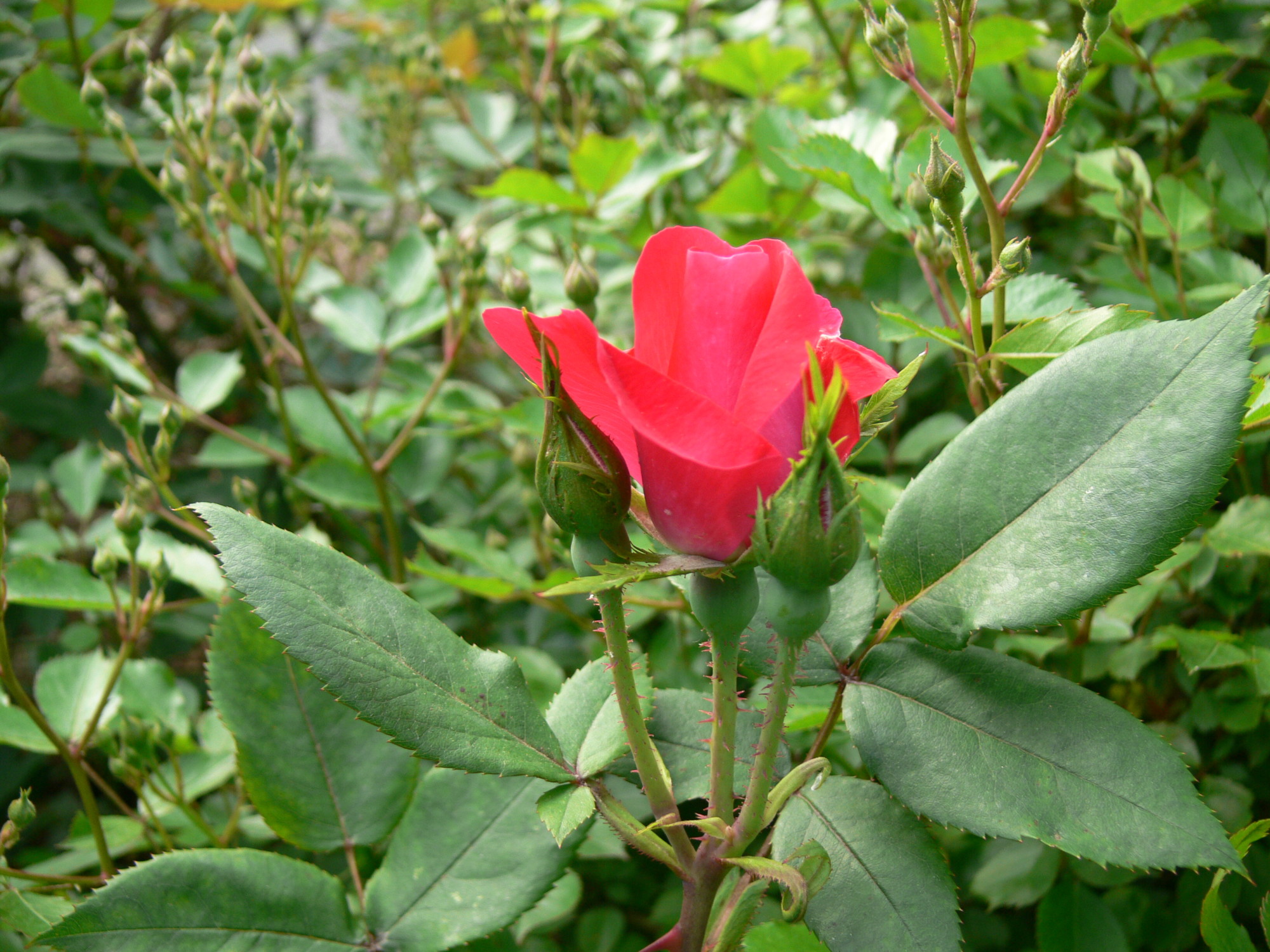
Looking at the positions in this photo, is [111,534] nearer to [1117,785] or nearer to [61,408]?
[61,408]

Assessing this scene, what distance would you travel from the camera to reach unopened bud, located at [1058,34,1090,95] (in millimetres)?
469

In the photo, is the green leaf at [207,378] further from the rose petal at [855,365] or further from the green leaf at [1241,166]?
the green leaf at [1241,166]

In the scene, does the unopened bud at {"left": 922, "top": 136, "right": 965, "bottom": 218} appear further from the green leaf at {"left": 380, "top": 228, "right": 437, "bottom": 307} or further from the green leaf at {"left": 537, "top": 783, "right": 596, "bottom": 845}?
the green leaf at {"left": 380, "top": 228, "right": 437, "bottom": 307}

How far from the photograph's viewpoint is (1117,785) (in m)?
0.38

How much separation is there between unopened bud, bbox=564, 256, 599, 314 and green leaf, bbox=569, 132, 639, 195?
1.50 ft

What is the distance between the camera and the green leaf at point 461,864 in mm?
525

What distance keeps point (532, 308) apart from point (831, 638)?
684mm

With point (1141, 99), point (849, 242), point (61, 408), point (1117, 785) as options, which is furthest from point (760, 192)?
point (61, 408)

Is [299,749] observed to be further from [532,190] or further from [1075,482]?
[532,190]

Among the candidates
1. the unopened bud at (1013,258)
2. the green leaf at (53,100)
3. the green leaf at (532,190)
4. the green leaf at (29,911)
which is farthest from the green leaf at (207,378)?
the unopened bud at (1013,258)

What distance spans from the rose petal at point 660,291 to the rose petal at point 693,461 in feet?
0.11

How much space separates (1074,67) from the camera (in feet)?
1.54

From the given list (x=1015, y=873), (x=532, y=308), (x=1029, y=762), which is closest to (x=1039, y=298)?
(x=1029, y=762)

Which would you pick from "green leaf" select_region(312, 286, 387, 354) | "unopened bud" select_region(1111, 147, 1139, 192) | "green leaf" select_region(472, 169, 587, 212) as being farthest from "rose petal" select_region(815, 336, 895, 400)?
"green leaf" select_region(312, 286, 387, 354)
